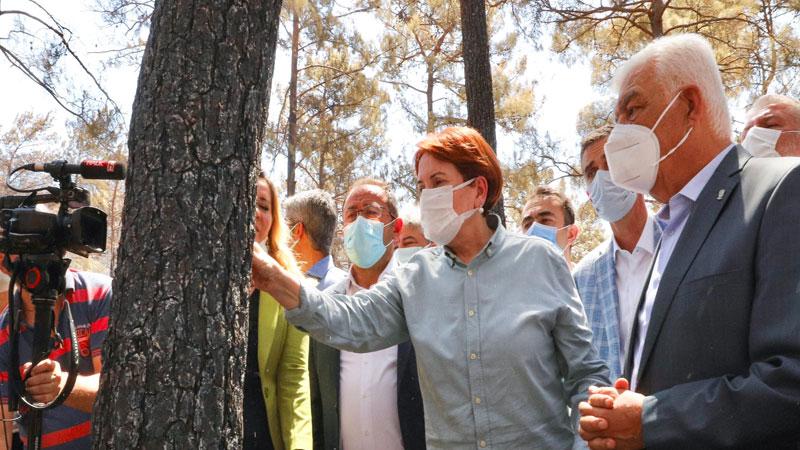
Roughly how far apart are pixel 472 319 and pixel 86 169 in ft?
4.25

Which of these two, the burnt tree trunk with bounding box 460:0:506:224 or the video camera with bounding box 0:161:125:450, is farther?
the burnt tree trunk with bounding box 460:0:506:224

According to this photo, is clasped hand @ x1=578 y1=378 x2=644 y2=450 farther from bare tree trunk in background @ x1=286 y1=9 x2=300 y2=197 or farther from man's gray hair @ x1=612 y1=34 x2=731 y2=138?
bare tree trunk in background @ x1=286 y1=9 x2=300 y2=197

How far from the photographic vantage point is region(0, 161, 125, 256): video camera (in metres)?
2.28

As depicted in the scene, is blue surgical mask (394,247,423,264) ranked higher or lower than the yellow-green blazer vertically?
higher

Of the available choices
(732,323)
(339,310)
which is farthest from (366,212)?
(732,323)

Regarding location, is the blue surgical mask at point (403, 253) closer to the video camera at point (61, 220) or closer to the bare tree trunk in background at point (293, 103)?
the video camera at point (61, 220)

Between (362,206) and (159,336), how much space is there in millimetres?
2271

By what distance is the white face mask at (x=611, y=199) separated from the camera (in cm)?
369

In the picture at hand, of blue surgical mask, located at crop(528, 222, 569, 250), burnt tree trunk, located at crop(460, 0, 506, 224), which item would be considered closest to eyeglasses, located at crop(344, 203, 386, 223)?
blue surgical mask, located at crop(528, 222, 569, 250)

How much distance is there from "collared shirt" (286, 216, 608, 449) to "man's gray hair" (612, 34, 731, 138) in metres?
0.75

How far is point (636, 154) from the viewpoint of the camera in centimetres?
226

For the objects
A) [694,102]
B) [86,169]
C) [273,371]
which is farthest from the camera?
[273,371]

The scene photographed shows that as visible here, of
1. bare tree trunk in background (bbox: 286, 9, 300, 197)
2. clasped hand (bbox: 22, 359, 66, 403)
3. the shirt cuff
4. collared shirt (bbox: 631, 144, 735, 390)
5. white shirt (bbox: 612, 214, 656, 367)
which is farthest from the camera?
bare tree trunk in background (bbox: 286, 9, 300, 197)

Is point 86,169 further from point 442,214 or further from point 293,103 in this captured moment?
point 293,103
